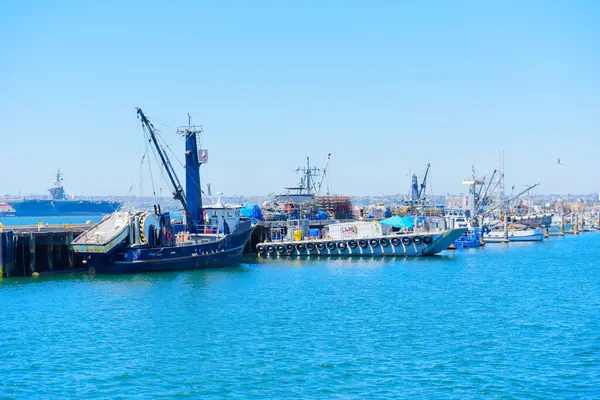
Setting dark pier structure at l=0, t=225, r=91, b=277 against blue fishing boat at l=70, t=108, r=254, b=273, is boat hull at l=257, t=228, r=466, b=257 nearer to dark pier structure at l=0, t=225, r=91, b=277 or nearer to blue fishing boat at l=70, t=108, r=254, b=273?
blue fishing boat at l=70, t=108, r=254, b=273

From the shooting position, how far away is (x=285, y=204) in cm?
9862

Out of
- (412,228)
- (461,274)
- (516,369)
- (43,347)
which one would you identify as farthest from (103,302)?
(412,228)

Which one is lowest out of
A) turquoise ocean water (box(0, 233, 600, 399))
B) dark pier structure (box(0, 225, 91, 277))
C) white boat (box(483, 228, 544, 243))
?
turquoise ocean water (box(0, 233, 600, 399))

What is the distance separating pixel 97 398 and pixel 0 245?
32.9 meters

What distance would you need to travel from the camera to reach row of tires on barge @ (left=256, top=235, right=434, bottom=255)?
72.7 m

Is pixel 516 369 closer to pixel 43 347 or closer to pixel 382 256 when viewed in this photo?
pixel 43 347

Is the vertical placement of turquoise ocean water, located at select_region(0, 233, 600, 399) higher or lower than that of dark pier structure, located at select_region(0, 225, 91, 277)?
lower

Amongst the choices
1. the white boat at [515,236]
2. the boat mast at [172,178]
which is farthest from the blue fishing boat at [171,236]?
the white boat at [515,236]

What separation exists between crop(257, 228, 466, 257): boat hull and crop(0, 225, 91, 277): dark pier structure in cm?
2362

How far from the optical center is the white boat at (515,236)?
108 m

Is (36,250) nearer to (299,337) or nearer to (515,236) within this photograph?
(299,337)

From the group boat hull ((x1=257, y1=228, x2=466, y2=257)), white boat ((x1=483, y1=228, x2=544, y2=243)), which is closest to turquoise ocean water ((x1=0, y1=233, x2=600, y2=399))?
boat hull ((x1=257, y1=228, x2=466, y2=257))

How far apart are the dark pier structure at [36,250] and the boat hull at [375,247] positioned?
77.5ft

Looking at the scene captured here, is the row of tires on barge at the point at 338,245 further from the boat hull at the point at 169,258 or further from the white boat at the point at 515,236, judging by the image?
the white boat at the point at 515,236
